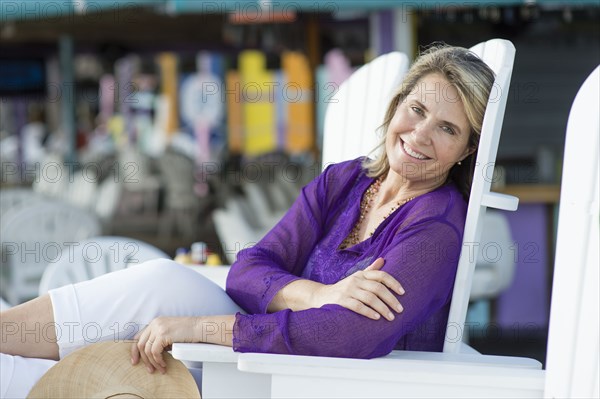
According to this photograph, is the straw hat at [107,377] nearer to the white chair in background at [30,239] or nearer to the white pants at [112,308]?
the white pants at [112,308]

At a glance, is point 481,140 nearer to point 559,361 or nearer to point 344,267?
point 344,267

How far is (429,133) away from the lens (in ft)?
8.16

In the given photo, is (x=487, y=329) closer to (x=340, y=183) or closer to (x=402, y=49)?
(x=402, y=49)

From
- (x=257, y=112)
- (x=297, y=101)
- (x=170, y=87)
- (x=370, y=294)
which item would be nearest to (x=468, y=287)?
(x=370, y=294)

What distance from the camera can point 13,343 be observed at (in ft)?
8.07

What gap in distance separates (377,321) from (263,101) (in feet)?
49.2

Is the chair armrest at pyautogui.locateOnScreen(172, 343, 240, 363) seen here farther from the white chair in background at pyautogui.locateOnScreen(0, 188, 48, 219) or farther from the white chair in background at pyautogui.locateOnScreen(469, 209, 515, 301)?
the white chair in background at pyautogui.locateOnScreen(0, 188, 48, 219)

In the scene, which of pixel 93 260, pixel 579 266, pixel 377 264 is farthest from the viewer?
pixel 93 260

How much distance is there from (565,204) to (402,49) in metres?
5.88

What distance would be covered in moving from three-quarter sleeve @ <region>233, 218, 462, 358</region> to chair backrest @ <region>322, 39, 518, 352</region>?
41 millimetres

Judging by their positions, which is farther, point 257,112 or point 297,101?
point 257,112

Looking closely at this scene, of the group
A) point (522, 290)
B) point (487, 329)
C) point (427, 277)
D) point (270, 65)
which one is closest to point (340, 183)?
point (427, 277)

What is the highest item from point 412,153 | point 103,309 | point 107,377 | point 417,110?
point 417,110

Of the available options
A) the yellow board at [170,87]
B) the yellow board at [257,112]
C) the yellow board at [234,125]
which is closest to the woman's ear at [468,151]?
the yellow board at [234,125]
